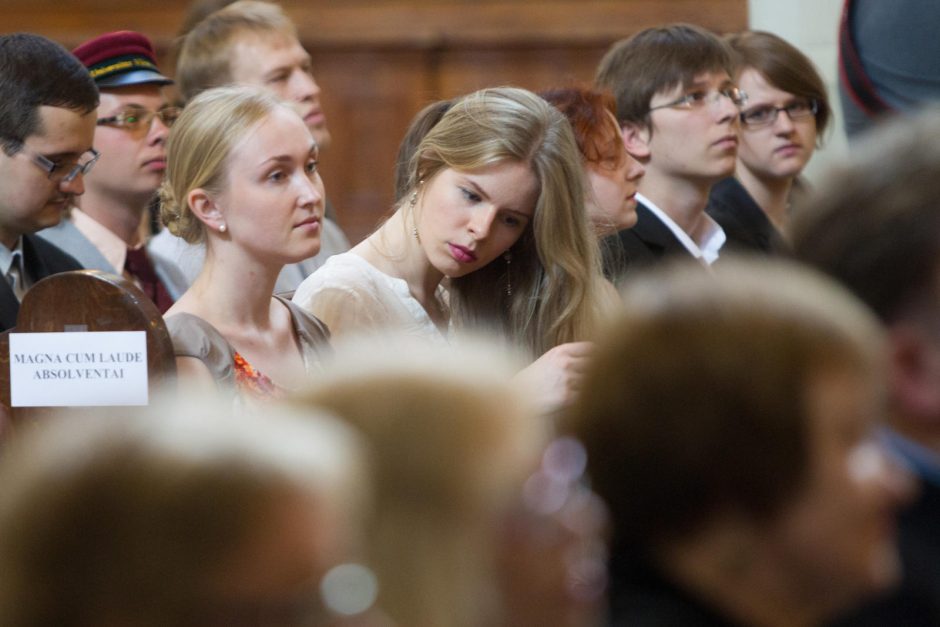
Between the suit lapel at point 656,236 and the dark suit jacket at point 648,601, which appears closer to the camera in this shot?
the dark suit jacket at point 648,601

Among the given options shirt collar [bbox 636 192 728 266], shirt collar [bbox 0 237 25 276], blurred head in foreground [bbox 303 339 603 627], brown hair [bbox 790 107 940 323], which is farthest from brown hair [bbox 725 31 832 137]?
blurred head in foreground [bbox 303 339 603 627]

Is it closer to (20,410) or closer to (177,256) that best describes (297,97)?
(177,256)

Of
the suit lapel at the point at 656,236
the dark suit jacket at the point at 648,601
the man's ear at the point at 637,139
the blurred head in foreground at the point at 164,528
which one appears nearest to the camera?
the blurred head in foreground at the point at 164,528

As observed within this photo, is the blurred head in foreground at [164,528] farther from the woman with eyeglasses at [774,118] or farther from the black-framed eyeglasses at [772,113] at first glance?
the black-framed eyeglasses at [772,113]

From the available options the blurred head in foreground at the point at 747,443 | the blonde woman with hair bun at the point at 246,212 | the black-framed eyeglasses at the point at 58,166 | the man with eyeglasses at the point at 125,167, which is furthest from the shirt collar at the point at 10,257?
the blurred head in foreground at the point at 747,443

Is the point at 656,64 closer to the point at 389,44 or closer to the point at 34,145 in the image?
the point at 34,145

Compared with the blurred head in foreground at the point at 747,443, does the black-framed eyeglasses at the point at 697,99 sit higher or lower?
lower

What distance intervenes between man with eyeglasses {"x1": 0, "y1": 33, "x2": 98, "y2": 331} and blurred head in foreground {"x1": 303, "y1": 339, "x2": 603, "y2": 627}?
6.23 feet

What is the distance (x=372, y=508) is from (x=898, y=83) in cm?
153

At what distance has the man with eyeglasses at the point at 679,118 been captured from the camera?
3.53 meters

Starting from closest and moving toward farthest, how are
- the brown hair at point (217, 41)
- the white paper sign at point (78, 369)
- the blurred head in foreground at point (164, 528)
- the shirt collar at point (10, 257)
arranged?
the blurred head in foreground at point (164, 528) < the white paper sign at point (78, 369) < the shirt collar at point (10, 257) < the brown hair at point (217, 41)

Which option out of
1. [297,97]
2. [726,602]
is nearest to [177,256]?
[297,97]

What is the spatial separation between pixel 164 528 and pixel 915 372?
2.40ft

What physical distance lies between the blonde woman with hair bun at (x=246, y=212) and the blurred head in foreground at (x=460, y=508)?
1.48 metres
